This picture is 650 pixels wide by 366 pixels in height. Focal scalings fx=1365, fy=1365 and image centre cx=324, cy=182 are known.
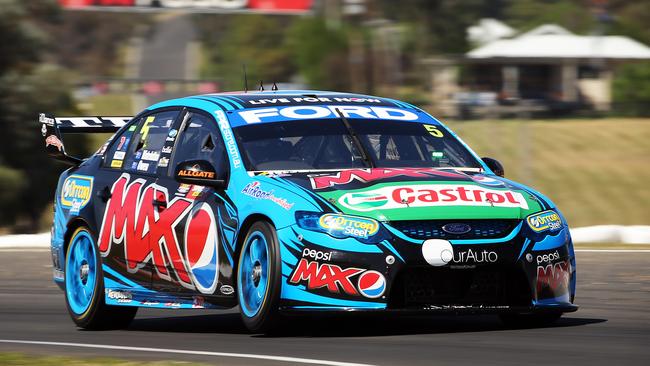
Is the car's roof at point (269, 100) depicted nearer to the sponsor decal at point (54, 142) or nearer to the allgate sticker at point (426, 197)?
the sponsor decal at point (54, 142)

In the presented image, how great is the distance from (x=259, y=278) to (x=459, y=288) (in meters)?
1.06

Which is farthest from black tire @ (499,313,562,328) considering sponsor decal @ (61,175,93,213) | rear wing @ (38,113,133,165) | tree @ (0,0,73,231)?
tree @ (0,0,73,231)

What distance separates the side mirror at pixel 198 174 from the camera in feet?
25.1

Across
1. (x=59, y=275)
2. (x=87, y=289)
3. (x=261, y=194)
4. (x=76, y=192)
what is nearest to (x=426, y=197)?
(x=261, y=194)

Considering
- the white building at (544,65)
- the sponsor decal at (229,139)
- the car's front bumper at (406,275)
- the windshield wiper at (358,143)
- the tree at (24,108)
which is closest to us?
the car's front bumper at (406,275)

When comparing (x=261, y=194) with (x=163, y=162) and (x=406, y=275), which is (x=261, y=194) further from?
(x=163, y=162)

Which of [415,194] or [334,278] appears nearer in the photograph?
[334,278]

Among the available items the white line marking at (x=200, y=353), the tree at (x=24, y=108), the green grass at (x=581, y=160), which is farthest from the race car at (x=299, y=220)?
the tree at (x=24, y=108)

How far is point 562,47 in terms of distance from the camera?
263 ft

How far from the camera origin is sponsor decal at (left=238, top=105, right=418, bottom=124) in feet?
26.9

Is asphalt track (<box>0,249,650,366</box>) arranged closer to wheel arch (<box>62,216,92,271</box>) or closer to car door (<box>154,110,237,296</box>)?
car door (<box>154,110,237,296</box>)

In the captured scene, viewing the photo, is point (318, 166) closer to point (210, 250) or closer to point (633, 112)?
point (210, 250)

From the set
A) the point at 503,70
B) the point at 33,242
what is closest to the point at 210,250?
the point at 33,242

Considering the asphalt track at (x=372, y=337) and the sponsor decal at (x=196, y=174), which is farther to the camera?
the sponsor decal at (x=196, y=174)
